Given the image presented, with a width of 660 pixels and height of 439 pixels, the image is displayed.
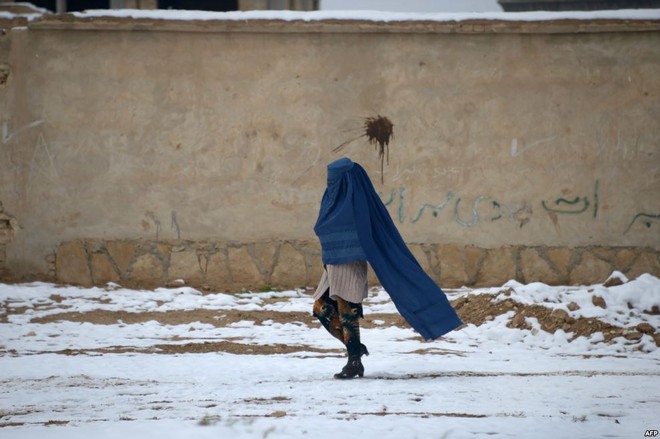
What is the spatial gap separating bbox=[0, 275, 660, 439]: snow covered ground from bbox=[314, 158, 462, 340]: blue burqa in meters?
0.45

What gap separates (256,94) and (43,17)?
113 inches

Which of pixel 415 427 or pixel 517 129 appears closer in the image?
pixel 415 427

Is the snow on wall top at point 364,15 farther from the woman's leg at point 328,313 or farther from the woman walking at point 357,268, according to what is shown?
the woman's leg at point 328,313

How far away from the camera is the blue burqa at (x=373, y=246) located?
7.45 metres

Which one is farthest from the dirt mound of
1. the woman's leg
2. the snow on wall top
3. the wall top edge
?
the snow on wall top

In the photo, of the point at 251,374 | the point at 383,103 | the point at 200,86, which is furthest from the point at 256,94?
the point at 251,374

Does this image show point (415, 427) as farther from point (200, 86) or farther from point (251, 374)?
point (200, 86)

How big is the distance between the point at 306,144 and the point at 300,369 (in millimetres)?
5506

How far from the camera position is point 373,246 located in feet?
24.7

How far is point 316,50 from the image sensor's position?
12.9m

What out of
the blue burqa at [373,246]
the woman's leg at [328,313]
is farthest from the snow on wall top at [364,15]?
the woman's leg at [328,313]

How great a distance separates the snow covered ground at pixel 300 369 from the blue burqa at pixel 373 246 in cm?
45

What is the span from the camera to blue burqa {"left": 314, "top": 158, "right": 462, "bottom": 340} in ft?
24.4

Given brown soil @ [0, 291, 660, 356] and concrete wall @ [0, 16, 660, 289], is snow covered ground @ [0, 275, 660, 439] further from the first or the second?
concrete wall @ [0, 16, 660, 289]
